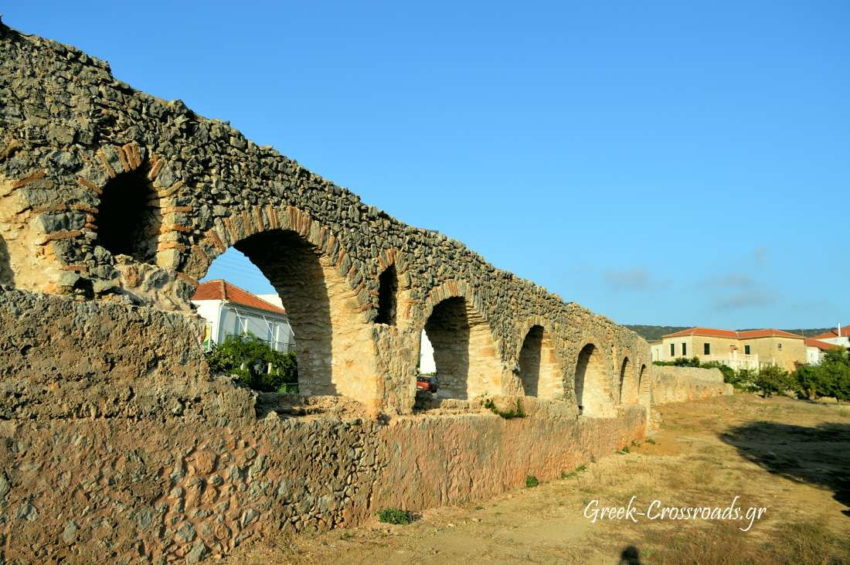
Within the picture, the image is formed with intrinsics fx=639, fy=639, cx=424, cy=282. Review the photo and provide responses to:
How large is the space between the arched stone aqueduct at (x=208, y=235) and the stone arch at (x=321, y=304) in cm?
2

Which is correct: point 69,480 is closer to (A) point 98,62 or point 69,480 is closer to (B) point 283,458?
(B) point 283,458

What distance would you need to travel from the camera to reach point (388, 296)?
8.76 metres

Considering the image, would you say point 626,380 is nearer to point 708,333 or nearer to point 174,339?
point 174,339

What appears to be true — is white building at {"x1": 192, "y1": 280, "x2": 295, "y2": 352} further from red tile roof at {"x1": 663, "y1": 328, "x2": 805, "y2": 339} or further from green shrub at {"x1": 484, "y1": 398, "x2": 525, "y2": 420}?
red tile roof at {"x1": 663, "y1": 328, "x2": 805, "y2": 339}

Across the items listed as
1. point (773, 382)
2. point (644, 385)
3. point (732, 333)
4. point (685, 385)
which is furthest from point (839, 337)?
point (644, 385)

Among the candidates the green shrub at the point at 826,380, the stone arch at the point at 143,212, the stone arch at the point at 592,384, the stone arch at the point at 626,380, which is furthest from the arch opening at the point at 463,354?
the green shrub at the point at 826,380

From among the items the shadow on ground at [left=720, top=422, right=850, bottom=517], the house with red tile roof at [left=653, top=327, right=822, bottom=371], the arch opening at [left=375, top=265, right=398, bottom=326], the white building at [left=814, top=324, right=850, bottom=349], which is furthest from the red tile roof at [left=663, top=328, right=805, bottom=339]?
the arch opening at [left=375, top=265, right=398, bottom=326]

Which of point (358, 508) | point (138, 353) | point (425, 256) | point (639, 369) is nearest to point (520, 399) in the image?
point (425, 256)

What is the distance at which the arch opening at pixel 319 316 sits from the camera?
7.55m

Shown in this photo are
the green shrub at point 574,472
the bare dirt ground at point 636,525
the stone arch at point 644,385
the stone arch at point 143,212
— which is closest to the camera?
the stone arch at point 143,212

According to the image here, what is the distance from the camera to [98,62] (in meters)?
5.36

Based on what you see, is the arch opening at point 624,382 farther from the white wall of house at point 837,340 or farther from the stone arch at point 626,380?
the white wall of house at point 837,340

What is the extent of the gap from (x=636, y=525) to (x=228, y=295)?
68.6 ft

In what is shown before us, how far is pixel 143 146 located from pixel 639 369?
19.9 meters
